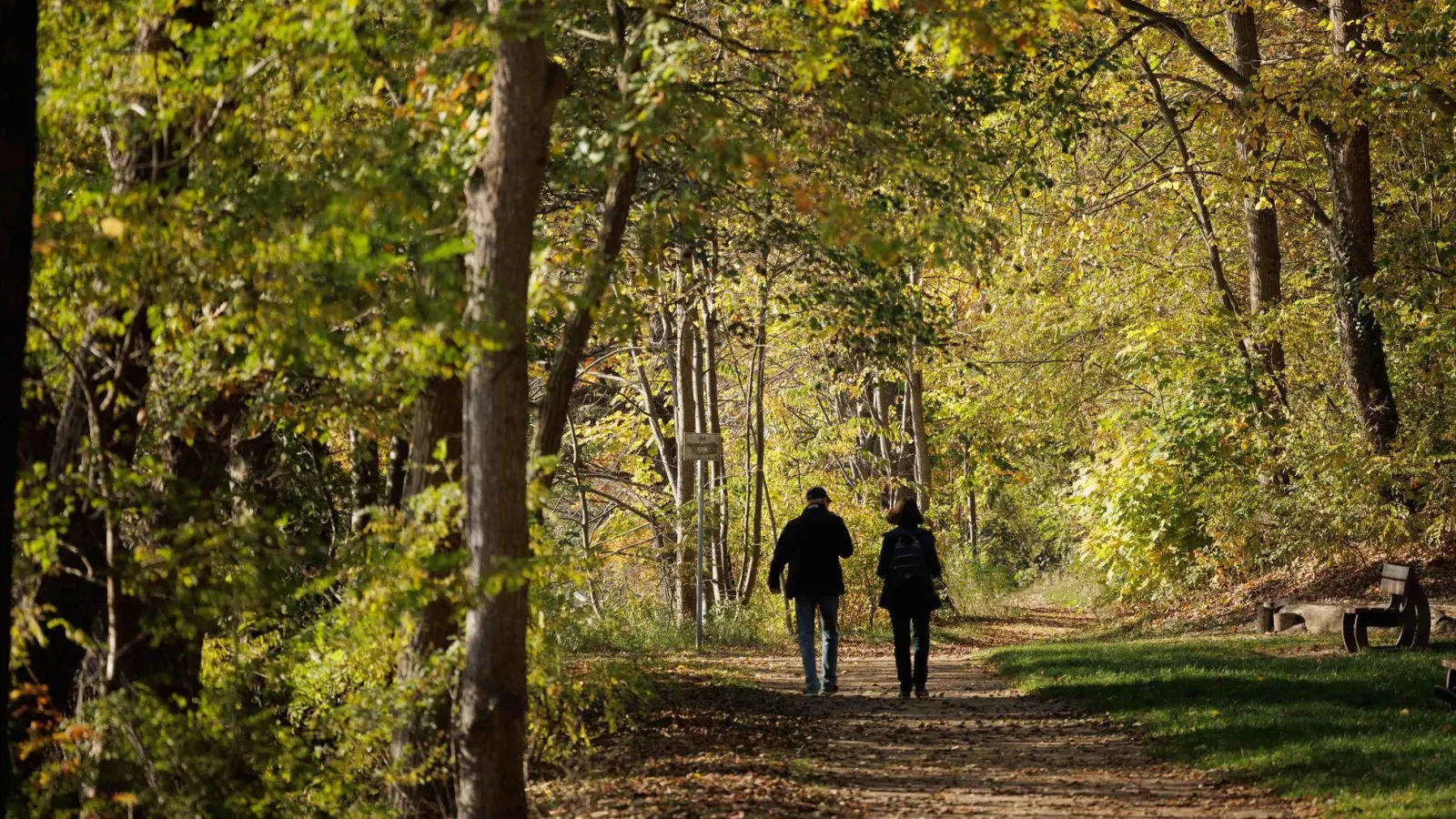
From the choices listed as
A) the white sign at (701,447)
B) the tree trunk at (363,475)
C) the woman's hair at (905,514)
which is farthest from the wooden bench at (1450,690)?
the white sign at (701,447)

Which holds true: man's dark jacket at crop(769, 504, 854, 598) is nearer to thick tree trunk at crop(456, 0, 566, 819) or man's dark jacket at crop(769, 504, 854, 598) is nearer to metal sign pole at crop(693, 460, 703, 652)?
metal sign pole at crop(693, 460, 703, 652)

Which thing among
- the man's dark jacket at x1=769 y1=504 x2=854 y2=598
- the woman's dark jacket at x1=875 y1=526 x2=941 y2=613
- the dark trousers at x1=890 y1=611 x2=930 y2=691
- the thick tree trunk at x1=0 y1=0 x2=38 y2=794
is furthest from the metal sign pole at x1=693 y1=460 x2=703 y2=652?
the thick tree trunk at x1=0 y1=0 x2=38 y2=794

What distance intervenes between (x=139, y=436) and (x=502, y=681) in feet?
7.51

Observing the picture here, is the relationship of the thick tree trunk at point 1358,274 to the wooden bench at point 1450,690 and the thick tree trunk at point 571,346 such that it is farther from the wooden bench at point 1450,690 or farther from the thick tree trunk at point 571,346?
the thick tree trunk at point 571,346

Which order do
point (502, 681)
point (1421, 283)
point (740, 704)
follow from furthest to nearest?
1. point (1421, 283)
2. point (740, 704)
3. point (502, 681)

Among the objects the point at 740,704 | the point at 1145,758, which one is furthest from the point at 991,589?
the point at 1145,758

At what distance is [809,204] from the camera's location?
27.7 ft

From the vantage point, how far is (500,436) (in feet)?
24.1

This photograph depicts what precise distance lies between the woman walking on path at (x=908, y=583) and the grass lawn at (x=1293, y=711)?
4.63 ft

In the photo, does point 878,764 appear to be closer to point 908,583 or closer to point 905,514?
point 908,583

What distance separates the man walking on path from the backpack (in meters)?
0.44

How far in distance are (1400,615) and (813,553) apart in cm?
566

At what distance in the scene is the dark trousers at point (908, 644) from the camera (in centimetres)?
1387

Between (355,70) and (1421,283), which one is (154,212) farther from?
(1421,283)
